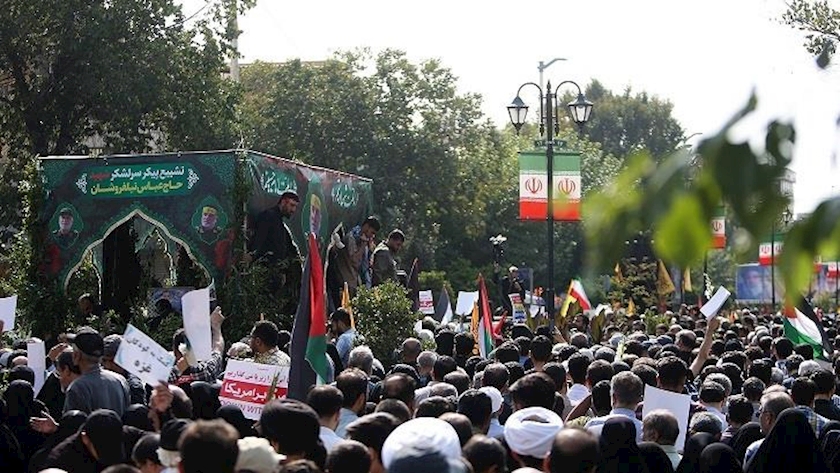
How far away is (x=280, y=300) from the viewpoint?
17141 mm

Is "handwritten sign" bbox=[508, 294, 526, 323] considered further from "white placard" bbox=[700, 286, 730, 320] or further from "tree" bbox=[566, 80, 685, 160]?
"tree" bbox=[566, 80, 685, 160]

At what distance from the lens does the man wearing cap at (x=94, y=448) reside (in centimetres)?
637

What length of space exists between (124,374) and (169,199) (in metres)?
6.93

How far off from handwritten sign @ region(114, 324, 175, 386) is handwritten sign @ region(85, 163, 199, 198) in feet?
30.1

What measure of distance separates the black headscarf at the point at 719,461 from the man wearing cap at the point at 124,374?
4.16 metres

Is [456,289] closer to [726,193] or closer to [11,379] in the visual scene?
[11,379]

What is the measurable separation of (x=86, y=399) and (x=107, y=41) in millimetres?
23697

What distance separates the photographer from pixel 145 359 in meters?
7.87

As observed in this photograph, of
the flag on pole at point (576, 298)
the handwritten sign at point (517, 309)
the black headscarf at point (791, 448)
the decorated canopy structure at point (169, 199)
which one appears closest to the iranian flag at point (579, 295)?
the flag on pole at point (576, 298)

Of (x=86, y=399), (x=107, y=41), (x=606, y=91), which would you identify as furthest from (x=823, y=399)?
(x=606, y=91)

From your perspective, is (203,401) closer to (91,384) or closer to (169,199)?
(91,384)

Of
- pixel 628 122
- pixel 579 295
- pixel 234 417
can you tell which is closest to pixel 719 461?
pixel 234 417

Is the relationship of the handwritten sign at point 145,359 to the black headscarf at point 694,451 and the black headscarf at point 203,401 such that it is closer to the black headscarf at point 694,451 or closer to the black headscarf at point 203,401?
the black headscarf at point 203,401

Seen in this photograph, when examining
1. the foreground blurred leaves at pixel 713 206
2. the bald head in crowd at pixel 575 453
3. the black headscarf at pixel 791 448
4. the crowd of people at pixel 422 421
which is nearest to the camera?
the foreground blurred leaves at pixel 713 206
